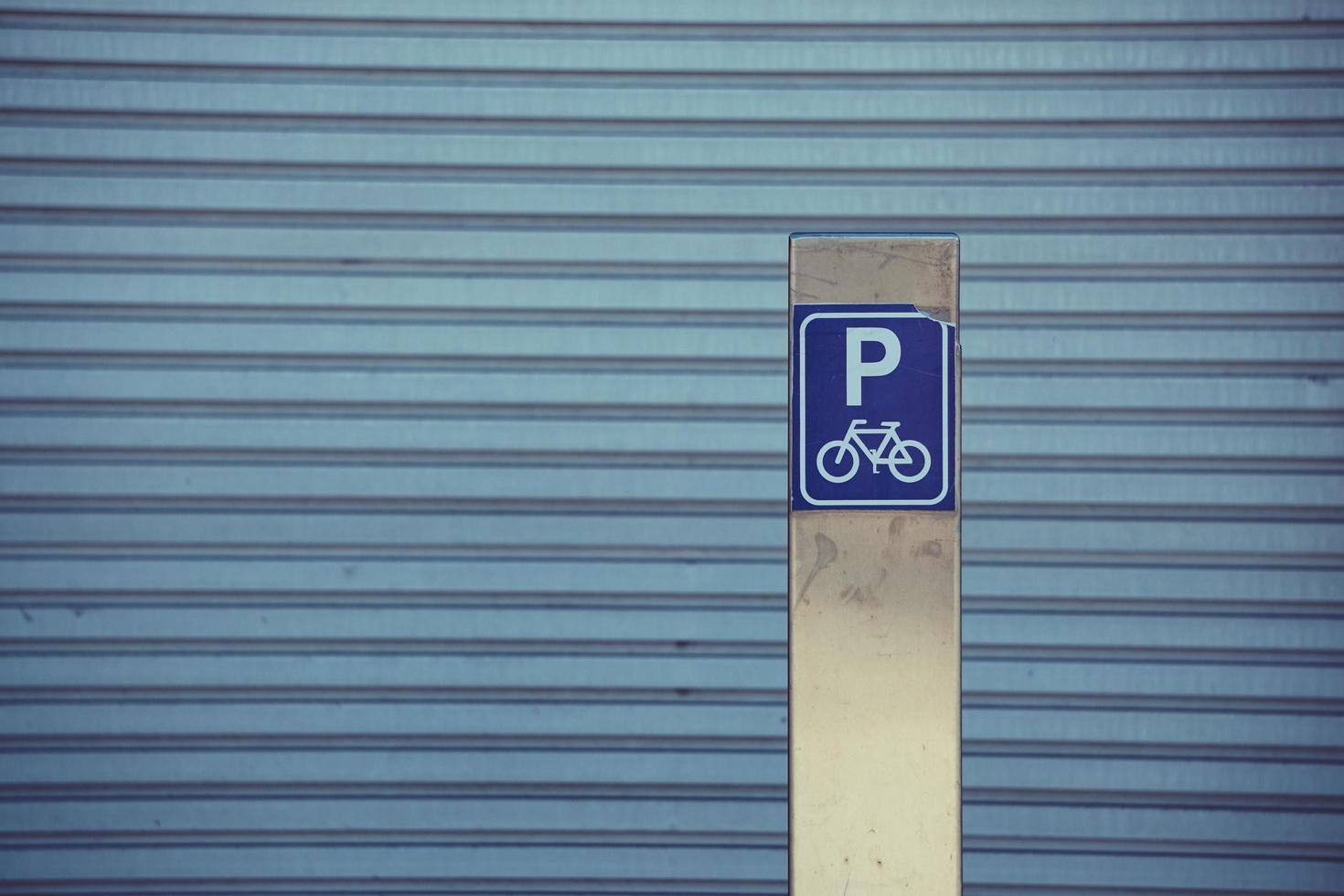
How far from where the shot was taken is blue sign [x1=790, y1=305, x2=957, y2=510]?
143cm

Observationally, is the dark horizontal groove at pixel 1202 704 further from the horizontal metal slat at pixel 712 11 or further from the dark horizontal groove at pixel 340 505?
the horizontal metal slat at pixel 712 11

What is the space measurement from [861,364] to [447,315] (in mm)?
1938

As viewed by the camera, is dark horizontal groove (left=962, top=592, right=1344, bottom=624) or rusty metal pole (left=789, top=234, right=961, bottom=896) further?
dark horizontal groove (left=962, top=592, right=1344, bottom=624)

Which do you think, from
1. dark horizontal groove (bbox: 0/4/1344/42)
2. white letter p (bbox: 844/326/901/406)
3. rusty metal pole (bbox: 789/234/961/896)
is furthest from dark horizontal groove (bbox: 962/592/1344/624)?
white letter p (bbox: 844/326/901/406)

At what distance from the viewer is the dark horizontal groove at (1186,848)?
10.3 feet

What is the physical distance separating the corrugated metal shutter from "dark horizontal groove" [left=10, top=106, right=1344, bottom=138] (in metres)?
0.01

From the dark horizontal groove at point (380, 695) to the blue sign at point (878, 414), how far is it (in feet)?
5.96

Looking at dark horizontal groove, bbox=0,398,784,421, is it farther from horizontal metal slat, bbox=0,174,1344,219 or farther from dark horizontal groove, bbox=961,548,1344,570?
dark horizontal groove, bbox=961,548,1344,570

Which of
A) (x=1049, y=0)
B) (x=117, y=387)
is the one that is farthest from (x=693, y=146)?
(x=117, y=387)

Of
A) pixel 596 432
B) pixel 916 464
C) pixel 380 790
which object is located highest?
pixel 596 432

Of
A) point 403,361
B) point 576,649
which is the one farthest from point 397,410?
point 576,649

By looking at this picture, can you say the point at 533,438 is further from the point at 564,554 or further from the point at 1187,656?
the point at 1187,656

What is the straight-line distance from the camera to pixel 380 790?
3.16m

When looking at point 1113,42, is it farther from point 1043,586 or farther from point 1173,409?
point 1043,586
